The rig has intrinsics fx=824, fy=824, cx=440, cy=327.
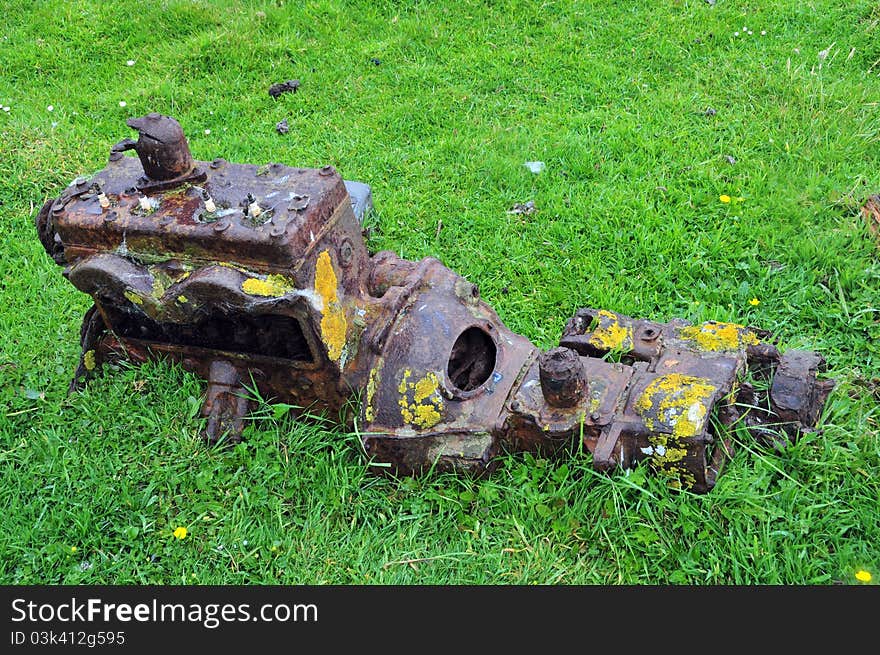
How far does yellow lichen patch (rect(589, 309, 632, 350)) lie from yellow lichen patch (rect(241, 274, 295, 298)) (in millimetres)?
1329

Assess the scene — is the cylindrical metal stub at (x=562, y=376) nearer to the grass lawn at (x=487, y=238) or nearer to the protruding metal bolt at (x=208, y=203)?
the grass lawn at (x=487, y=238)

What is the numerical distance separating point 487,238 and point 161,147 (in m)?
2.09

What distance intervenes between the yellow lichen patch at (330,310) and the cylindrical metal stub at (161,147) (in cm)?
74

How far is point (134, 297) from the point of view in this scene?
321 cm

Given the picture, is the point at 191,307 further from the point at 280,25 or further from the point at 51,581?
the point at 280,25

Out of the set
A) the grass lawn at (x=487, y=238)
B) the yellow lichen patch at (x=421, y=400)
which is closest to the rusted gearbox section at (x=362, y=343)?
the yellow lichen patch at (x=421, y=400)

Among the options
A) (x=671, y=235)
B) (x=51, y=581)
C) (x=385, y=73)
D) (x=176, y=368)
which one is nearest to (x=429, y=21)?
(x=385, y=73)

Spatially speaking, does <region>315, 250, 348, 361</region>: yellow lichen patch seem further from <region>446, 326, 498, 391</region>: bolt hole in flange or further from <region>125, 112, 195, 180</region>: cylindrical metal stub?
<region>125, 112, 195, 180</region>: cylindrical metal stub

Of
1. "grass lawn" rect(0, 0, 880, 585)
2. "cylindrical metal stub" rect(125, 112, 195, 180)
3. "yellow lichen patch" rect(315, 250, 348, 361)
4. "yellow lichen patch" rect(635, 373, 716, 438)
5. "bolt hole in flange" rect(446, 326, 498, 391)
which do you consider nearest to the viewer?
"yellow lichen patch" rect(635, 373, 716, 438)

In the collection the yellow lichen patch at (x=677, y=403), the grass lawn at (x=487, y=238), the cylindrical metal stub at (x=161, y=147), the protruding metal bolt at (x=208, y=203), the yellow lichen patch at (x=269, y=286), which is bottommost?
the grass lawn at (x=487, y=238)

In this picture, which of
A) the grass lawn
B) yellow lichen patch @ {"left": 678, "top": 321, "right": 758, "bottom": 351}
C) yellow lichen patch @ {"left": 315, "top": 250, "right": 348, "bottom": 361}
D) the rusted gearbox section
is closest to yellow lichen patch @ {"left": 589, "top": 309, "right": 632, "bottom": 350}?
the rusted gearbox section

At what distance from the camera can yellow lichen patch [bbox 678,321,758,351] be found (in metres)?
3.29

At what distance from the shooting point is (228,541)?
3.09m

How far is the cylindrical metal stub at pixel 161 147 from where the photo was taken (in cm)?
329
